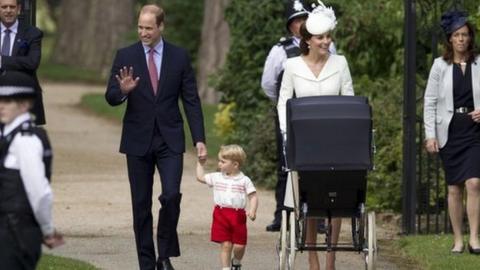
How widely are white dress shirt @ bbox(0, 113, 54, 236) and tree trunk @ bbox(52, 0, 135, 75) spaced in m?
36.3

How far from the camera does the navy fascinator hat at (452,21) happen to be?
1198 cm

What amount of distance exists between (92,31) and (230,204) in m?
35.8

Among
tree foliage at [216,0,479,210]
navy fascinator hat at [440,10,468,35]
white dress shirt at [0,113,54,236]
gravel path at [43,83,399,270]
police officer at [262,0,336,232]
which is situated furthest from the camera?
tree foliage at [216,0,479,210]

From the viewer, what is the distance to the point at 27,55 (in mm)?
11414

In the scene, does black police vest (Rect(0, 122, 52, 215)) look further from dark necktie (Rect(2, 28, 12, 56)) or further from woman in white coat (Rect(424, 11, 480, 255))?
woman in white coat (Rect(424, 11, 480, 255))

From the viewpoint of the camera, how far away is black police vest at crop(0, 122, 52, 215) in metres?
7.55

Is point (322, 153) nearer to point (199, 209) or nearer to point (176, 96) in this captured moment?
point (176, 96)

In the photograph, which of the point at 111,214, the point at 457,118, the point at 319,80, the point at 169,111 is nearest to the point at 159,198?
the point at 169,111

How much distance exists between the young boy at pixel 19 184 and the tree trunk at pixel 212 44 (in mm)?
20498

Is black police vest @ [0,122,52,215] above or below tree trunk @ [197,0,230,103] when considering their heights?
above

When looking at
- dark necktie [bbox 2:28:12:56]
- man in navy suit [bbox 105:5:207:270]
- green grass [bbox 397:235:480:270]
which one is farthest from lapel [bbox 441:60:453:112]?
dark necktie [bbox 2:28:12:56]

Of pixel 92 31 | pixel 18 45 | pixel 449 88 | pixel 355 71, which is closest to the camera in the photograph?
pixel 18 45

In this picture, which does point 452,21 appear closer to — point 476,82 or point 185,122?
point 476,82

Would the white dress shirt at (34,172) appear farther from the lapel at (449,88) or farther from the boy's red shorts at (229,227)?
the lapel at (449,88)
